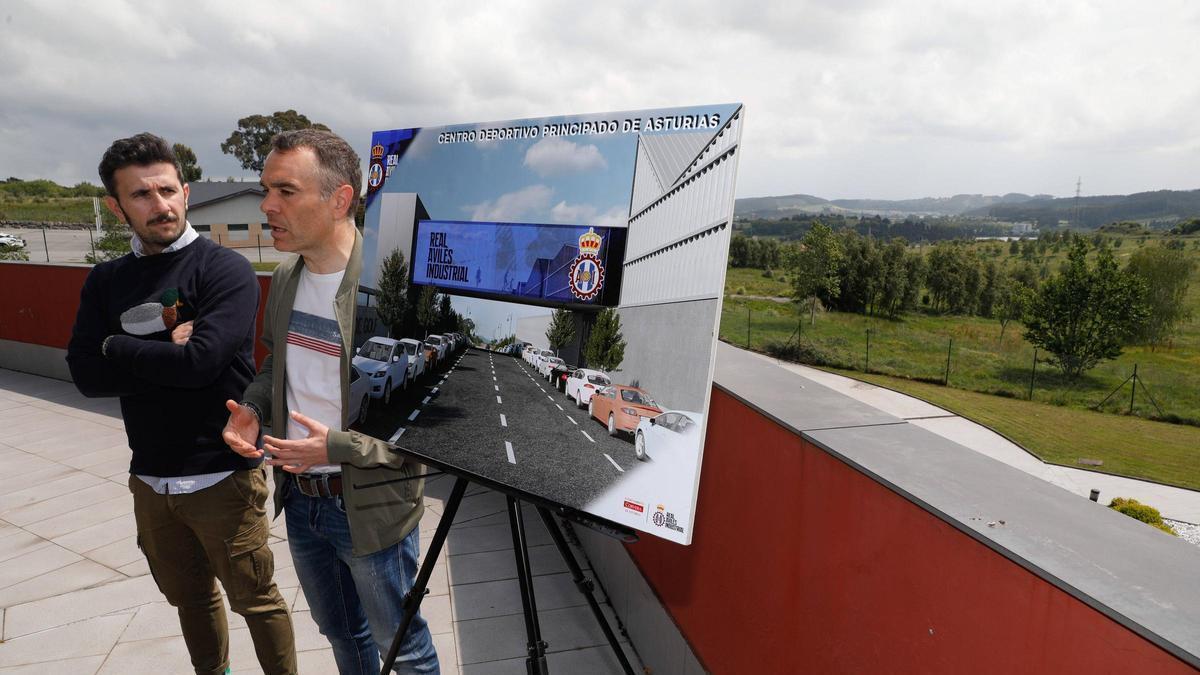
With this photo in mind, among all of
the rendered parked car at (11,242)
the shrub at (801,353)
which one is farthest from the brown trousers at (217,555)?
the shrub at (801,353)

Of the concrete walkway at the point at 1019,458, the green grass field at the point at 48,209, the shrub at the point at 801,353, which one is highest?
the green grass field at the point at 48,209

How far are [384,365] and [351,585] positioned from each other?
2.48 ft

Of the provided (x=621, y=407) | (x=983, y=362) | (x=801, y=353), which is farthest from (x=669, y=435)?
(x=983, y=362)

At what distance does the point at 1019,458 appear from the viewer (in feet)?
69.7

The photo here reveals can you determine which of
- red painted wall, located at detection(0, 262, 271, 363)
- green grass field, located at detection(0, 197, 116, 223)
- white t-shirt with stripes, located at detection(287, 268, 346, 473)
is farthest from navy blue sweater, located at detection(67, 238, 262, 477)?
green grass field, located at detection(0, 197, 116, 223)

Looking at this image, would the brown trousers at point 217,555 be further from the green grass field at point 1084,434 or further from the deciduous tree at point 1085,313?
the deciduous tree at point 1085,313

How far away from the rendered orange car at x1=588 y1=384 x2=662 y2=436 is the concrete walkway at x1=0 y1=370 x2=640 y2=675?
1836 millimetres

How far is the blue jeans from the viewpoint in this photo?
1.88 metres

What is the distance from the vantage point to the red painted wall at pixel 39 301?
7.87m

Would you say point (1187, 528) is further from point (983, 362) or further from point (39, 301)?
point (983, 362)

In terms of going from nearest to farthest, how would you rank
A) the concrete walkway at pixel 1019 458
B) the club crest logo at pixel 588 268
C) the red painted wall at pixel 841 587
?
the red painted wall at pixel 841 587 → the club crest logo at pixel 588 268 → the concrete walkway at pixel 1019 458

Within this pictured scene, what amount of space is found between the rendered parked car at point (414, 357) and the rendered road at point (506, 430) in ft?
0.11

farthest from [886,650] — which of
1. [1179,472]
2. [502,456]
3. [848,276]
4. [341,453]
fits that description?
[848,276]

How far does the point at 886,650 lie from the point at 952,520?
414 mm
